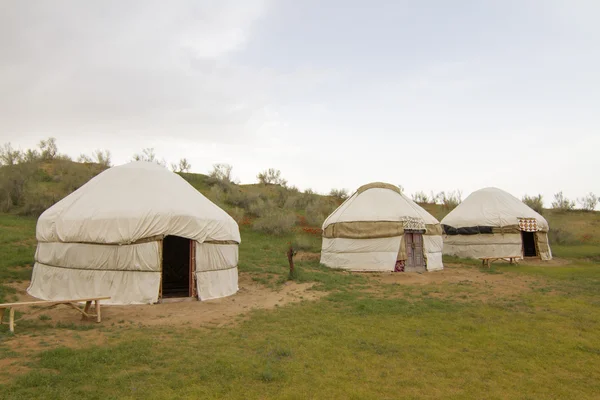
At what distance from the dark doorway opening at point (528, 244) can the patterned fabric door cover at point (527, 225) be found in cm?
249

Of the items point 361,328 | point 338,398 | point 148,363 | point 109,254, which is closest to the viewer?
point 338,398

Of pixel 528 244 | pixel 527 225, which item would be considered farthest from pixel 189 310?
pixel 528 244

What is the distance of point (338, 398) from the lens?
3.91 metres

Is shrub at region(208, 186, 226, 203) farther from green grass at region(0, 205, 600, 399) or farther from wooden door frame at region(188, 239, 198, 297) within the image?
green grass at region(0, 205, 600, 399)

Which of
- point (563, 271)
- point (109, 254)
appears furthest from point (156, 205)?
point (563, 271)

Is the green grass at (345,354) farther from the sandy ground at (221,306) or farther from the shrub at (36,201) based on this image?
the shrub at (36,201)

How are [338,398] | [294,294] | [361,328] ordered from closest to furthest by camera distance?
[338,398] → [361,328] → [294,294]

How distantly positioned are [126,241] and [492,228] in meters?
14.8

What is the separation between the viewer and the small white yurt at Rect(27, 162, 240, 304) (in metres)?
8.38

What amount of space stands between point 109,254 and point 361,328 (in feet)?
17.5

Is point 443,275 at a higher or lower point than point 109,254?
lower

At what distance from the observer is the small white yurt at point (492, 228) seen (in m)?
17.4

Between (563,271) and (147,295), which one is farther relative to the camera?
(563,271)

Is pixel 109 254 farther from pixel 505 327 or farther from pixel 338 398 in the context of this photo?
pixel 505 327
